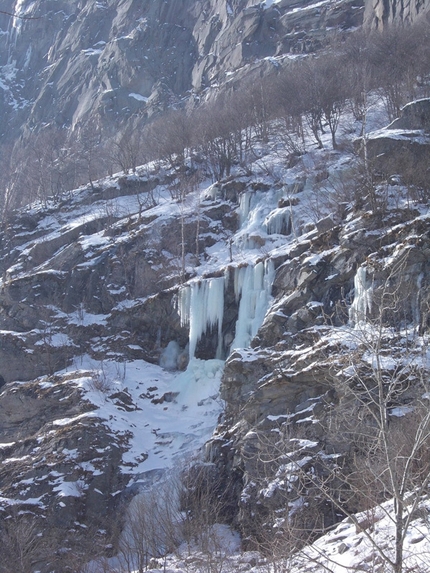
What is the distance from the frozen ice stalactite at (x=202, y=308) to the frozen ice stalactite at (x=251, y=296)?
782mm

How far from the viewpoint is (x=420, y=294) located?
20.9m

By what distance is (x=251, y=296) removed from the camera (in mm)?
26531

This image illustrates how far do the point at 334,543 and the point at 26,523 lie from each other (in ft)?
35.2

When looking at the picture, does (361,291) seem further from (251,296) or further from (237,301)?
(237,301)

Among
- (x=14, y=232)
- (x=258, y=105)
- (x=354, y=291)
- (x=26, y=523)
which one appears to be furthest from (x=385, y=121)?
(x=26, y=523)

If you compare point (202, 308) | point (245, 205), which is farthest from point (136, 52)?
point (202, 308)

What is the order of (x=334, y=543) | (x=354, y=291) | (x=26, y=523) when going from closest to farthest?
(x=334, y=543), (x=26, y=523), (x=354, y=291)

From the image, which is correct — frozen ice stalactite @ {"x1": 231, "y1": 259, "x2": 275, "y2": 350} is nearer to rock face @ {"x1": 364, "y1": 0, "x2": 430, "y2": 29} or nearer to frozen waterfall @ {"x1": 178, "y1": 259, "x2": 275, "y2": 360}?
frozen waterfall @ {"x1": 178, "y1": 259, "x2": 275, "y2": 360}

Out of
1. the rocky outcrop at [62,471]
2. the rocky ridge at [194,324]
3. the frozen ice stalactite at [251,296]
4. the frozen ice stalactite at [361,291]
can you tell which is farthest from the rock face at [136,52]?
Result: the rocky outcrop at [62,471]

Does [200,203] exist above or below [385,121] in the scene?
below

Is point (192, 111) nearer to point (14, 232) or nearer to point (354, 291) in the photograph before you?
point (14, 232)

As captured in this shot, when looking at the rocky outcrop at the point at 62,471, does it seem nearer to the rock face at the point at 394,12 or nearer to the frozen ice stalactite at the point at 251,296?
the frozen ice stalactite at the point at 251,296

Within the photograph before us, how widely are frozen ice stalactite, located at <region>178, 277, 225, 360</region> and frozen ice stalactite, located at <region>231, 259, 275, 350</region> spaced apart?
782mm

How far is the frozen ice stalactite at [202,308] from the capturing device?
27.4 m
